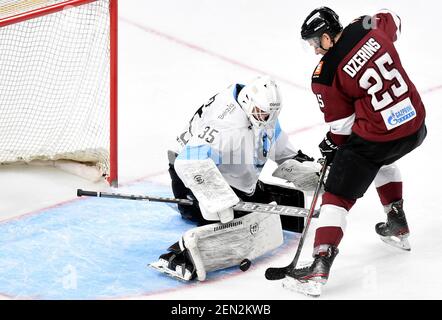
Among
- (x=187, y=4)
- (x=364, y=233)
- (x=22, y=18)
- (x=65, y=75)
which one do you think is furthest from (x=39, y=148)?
(x=187, y=4)

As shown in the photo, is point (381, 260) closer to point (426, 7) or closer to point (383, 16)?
point (383, 16)

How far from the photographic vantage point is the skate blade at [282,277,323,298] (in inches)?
134

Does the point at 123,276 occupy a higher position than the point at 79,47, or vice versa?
the point at 79,47

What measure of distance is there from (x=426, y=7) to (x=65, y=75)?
106 inches

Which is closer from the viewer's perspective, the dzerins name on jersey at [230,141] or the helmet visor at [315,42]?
the helmet visor at [315,42]

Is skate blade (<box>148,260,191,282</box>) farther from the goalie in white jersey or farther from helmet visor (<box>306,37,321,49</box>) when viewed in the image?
helmet visor (<box>306,37,321,49</box>)

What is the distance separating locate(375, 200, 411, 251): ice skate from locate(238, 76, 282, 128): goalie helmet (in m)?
0.63

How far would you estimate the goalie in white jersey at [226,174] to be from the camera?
358 centimetres

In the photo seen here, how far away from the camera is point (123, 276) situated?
3.64 meters

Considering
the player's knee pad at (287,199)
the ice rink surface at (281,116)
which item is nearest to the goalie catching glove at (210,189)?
the ice rink surface at (281,116)

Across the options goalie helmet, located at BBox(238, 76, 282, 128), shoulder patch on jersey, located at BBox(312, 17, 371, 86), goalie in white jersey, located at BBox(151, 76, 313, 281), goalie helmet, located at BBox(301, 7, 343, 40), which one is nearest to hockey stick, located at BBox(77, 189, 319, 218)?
goalie in white jersey, located at BBox(151, 76, 313, 281)

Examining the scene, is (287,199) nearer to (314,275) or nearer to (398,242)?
(398,242)

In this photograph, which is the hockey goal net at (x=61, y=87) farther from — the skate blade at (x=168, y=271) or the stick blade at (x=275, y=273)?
the stick blade at (x=275, y=273)

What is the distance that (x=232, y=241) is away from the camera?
3699mm
